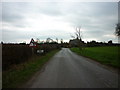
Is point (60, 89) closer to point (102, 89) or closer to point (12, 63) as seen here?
point (102, 89)

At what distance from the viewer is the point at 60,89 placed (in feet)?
21.3

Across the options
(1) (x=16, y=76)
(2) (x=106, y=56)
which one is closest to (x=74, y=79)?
(1) (x=16, y=76)

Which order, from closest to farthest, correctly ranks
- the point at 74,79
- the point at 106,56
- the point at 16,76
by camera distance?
the point at 74,79
the point at 16,76
the point at 106,56

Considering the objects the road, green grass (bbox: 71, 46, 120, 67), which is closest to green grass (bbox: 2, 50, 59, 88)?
the road

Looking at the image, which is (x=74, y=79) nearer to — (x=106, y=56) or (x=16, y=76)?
(x=16, y=76)

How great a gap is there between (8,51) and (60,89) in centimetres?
786

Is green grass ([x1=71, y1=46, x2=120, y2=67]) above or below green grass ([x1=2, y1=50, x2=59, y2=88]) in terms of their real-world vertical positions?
below

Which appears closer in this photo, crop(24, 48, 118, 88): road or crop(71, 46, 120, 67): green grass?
crop(24, 48, 118, 88): road

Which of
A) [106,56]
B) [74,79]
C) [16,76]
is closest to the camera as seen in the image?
[74,79]

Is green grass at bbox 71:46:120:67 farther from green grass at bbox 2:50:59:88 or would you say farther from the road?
green grass at bbox 2:50:59:88

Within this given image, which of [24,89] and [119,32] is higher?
[119,32]

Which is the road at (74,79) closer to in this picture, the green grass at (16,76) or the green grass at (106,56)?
the green grass at (16,76)

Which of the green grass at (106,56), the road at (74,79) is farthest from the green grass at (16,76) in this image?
the green grass at (106,56)

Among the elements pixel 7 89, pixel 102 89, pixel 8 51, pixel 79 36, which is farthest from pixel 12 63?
pixel 79 36
